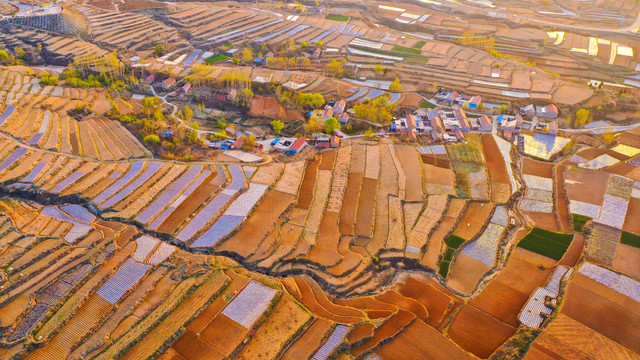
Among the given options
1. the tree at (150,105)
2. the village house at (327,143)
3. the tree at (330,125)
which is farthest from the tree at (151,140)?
the tree at (330,125)

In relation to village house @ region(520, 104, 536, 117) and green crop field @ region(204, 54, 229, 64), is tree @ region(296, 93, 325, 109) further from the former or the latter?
village house @ region(520, 104, 536, 117)

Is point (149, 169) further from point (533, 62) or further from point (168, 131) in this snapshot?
point (533, 62)

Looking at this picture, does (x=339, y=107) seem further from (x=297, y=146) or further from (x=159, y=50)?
(x=159, y=50)

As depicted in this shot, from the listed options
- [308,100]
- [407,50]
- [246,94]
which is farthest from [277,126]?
[407,50]

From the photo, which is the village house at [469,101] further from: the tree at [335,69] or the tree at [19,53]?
the tree at [19,53]

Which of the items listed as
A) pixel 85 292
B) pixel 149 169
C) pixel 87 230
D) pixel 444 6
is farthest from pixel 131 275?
pixel 444 6

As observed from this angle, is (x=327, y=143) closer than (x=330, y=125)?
Yes

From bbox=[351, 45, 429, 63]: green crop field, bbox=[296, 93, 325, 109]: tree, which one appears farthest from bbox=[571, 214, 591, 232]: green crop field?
bbox=[351, 45, 429, 63]: green crop field
